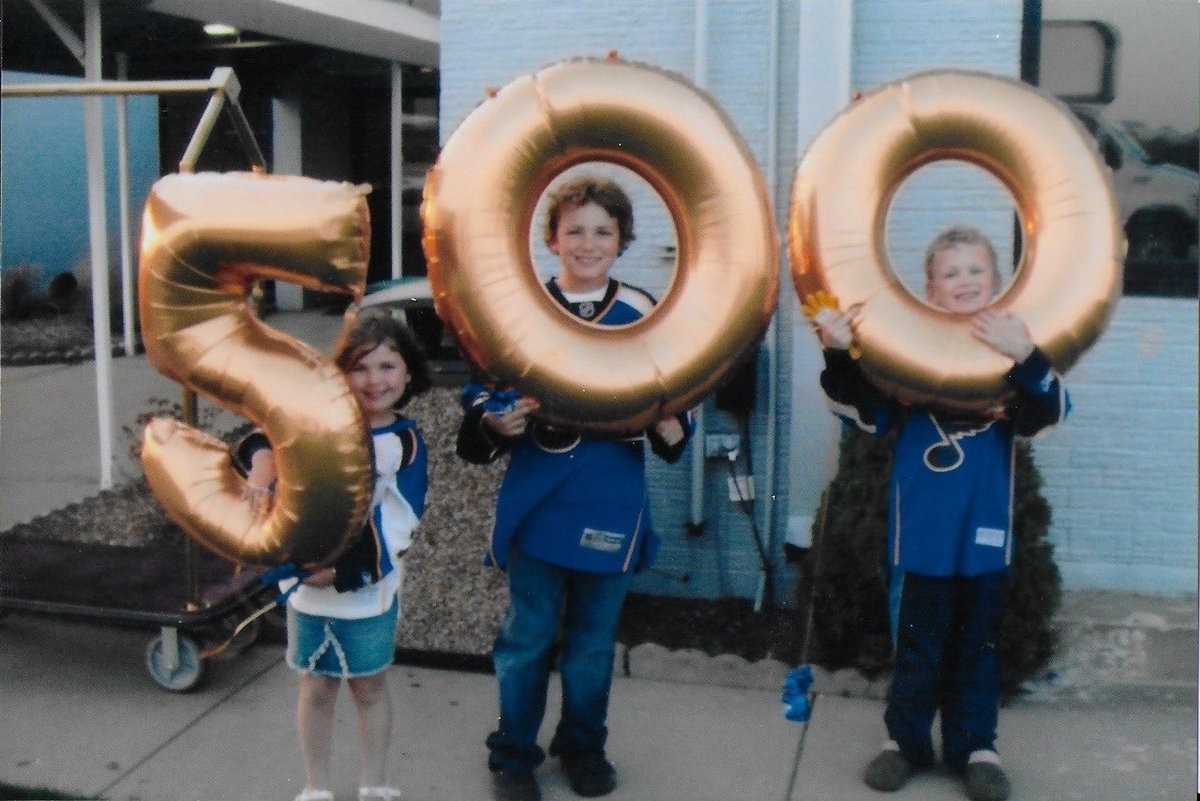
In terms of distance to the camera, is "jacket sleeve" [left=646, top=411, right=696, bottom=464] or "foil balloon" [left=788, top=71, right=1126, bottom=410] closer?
"foil balloon" [left=788, top=71, right=1126, bottom=410]

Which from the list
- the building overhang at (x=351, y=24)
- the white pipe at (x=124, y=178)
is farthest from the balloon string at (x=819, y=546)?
the white pipe at (x=124, y=178)

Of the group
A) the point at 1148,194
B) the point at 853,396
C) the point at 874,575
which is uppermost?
the point at 1148,194

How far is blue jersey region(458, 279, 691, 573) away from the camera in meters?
2.98

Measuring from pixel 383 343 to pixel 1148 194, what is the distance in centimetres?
275

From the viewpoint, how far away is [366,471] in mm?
2641

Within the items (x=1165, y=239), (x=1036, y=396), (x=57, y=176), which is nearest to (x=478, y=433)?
(x=1036, y=396)

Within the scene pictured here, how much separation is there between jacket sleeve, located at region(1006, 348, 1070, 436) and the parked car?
5.40ft

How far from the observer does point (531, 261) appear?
268 cm

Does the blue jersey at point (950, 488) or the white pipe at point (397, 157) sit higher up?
the white pipe at point (397, 157)

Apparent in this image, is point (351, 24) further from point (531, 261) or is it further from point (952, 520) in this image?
point (952, 520)

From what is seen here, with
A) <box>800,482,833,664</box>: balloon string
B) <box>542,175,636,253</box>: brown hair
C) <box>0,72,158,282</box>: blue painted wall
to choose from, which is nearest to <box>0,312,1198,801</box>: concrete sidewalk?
<box>800,482,833,664</box>: balloon string

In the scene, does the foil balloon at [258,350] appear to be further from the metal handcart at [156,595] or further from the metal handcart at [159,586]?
the metal handcart at [156,595]

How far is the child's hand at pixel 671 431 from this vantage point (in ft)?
9.59

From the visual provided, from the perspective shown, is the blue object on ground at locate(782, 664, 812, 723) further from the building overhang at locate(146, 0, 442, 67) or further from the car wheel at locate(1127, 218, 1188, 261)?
the building overhang at locate(146, 0, 442, 67)
